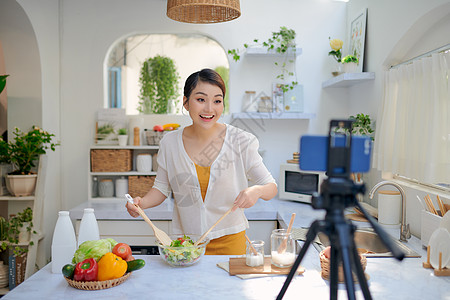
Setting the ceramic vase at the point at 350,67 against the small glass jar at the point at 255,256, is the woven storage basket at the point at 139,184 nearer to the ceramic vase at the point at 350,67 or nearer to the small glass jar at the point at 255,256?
the ceramic vase at the point at 350,67

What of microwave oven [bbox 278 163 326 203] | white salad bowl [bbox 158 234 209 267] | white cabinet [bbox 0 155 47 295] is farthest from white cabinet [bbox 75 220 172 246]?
white salad bowl [bbox 158 234 209 267]

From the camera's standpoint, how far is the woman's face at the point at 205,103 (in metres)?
1.86

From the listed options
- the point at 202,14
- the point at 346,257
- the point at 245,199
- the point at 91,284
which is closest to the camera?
the point at 346,257

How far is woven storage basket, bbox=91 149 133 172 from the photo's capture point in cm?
338

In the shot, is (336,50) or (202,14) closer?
(202,14)

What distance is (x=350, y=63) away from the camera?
3.10 meters

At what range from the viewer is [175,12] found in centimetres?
214

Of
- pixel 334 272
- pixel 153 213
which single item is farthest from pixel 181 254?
pixel 153 213

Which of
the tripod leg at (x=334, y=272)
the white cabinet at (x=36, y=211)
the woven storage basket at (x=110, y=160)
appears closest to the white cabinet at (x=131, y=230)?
the white cabinet at (x=36, y=211)

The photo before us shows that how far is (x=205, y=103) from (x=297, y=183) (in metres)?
1.67

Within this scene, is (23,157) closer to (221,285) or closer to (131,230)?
(131,230)

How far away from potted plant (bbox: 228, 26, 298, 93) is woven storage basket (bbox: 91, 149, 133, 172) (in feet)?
4.13

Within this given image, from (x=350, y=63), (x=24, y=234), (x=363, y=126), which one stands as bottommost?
(x=24, y=234)

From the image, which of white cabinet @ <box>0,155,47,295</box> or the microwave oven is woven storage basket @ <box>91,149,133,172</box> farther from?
the microwave oven
